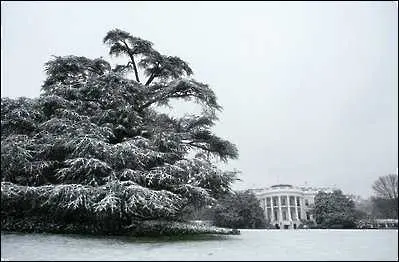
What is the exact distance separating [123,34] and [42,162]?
5294 millimetres

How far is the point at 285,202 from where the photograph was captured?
243ft

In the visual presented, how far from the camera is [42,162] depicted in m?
9.56

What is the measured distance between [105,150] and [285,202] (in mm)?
69190

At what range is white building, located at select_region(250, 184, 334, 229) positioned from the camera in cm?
7125

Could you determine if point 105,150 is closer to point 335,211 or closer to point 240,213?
point 240,213

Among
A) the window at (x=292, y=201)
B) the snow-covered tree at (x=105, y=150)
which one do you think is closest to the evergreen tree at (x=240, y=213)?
the snow-covered tree at (x=105, y=150)

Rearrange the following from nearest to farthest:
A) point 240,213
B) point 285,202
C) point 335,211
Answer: point 240,213 → point 335,211 → point 285,202

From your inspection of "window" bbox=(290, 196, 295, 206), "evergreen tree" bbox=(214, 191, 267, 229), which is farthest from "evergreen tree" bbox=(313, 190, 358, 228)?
"window" bbox=(290, 196, 295, 206)

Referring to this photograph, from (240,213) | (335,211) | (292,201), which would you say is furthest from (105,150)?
(292,201)

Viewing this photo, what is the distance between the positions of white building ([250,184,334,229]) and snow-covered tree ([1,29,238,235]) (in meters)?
61.6

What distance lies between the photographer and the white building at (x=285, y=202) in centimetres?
7125

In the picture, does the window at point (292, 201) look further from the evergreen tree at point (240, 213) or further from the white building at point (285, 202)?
the evergreen tree at point (240, 213)

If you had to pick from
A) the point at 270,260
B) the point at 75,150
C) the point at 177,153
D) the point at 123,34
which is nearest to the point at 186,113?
the point at 177,153

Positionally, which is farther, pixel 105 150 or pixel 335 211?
pixel 335 211
